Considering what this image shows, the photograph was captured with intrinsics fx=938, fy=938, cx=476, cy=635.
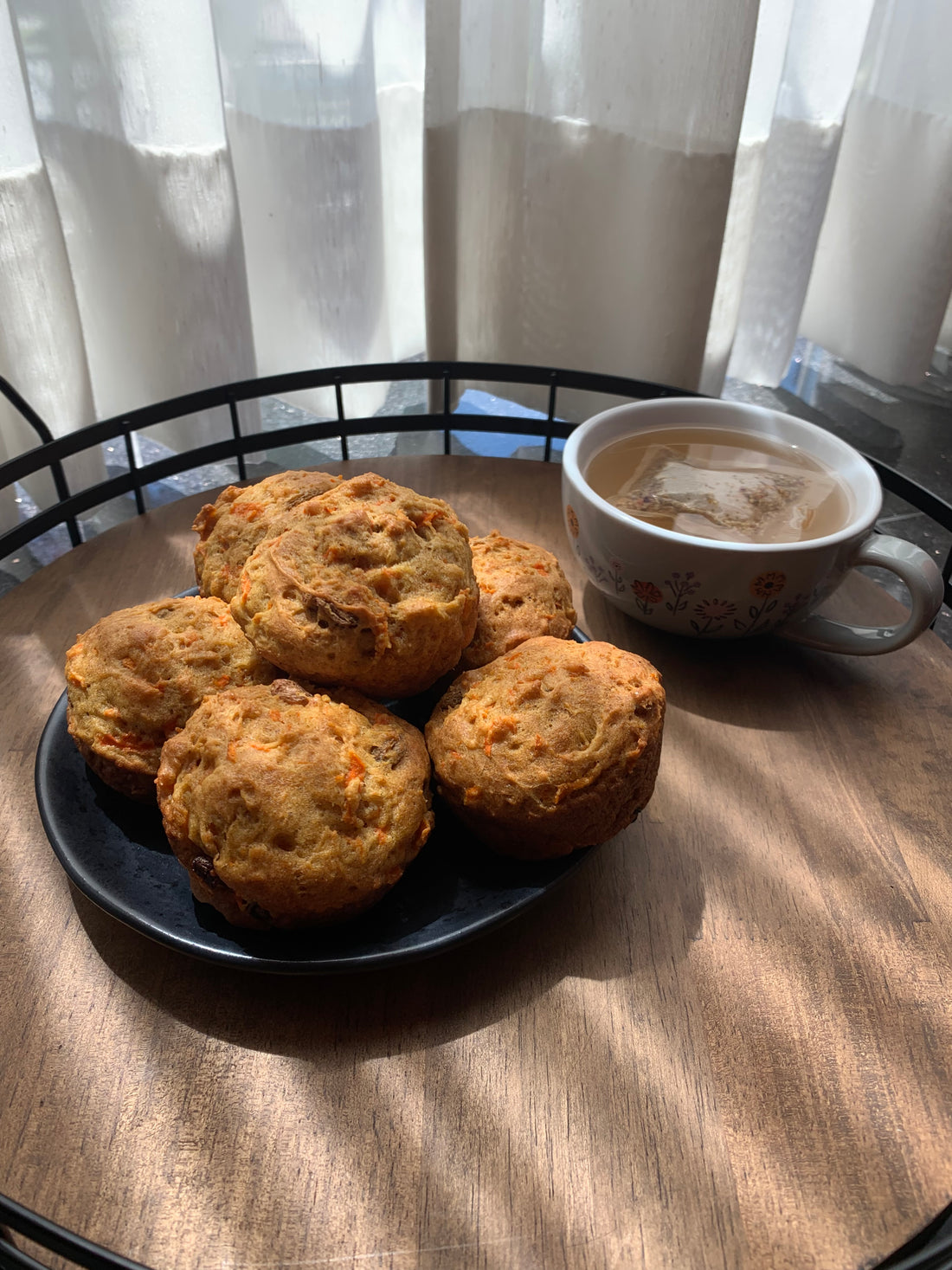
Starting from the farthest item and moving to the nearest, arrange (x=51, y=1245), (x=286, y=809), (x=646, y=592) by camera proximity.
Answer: (x=646, y=592), (x=286, y=809), (x=51, y=1245)

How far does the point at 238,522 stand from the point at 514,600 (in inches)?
7.9

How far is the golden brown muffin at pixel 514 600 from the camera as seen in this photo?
64 cm

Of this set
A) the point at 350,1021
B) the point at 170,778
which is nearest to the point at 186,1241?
the point at 350,1021

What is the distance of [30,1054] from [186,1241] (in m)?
0.13

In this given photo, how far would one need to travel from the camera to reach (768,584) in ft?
2.35

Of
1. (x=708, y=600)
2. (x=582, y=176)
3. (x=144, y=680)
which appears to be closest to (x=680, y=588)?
(x=708, y=600)

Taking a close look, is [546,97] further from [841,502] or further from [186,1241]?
[186,1241]

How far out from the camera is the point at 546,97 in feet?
3.98

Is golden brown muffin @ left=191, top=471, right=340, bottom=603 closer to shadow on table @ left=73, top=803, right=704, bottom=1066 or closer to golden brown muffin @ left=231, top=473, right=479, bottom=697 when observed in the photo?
golden brown muffin @ left=231, top=473, right=479, bottom=697

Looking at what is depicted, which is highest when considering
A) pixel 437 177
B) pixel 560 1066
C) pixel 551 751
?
pixel 437 177

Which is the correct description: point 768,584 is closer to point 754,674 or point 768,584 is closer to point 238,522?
point 754,674

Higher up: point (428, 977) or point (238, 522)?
point (238, 522)

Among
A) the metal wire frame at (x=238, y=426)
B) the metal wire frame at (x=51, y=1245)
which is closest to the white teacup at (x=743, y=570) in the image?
the metal wire frame at (x=238, y=426)

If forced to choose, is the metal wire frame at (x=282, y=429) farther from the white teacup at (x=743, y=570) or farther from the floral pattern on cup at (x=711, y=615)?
the floral pattern on cup at (x=711, y=615)
